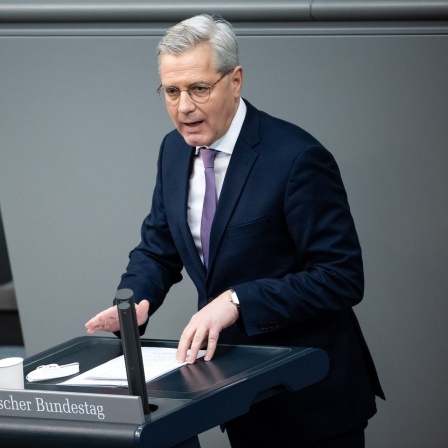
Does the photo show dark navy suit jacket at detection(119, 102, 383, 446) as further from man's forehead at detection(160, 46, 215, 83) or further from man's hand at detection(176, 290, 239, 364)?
man's forehead at detection(160, 46, 215, 83)

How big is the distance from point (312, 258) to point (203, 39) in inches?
21.6

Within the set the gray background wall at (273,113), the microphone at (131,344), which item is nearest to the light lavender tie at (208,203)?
the microphone at (131,344)

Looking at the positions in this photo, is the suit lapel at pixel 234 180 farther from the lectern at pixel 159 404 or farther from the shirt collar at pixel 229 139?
the lectern at pixel 159 404

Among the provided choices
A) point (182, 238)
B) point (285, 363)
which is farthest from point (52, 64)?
point (285, 363)

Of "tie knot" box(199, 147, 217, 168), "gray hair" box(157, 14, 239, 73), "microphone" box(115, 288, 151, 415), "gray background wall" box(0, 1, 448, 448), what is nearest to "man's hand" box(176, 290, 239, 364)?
"microphone" box(115, 288, 151, 415)

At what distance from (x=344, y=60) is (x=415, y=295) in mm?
812

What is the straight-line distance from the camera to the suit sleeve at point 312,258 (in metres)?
2.19

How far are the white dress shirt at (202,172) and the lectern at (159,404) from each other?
0.47 metres

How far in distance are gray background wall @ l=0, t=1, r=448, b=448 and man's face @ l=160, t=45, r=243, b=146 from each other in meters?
1.00

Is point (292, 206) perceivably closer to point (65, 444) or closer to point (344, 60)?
point (65, 444)

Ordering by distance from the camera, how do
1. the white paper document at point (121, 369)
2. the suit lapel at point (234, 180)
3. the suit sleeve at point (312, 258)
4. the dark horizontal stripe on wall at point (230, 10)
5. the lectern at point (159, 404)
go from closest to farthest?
the lectern at point (159, 404)
the white paper document at point (121, 369)
the suit sleeve at point (312, 258)
the suit lapel at point (234, 180)
the dark horizontal stripe on wall at point (230, 10)

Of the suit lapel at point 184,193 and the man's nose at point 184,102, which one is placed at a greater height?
the man's nose at point 184,102

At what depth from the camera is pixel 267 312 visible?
7.16 ft

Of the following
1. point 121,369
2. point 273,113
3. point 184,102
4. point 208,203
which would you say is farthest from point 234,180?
point 273,113
